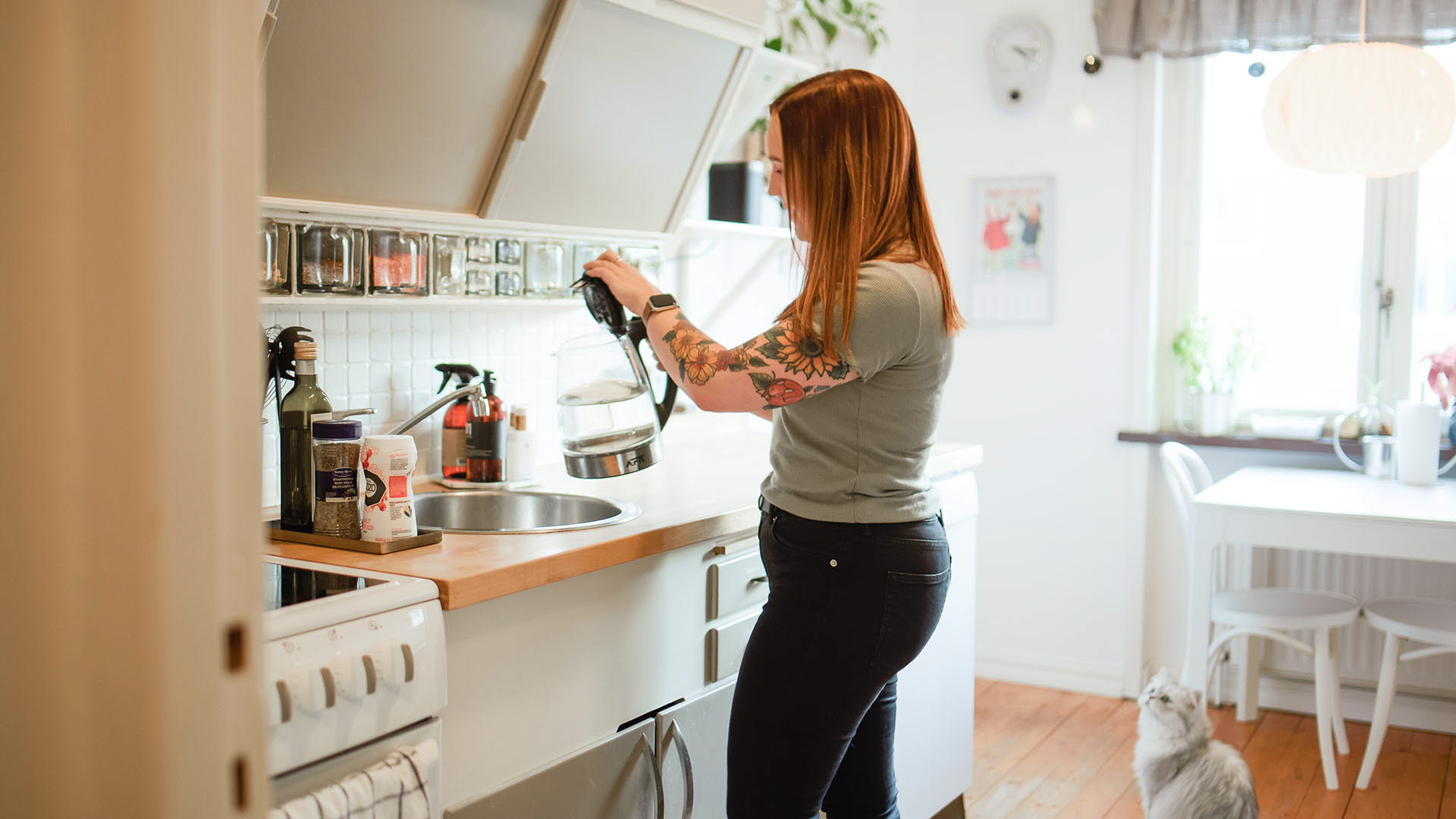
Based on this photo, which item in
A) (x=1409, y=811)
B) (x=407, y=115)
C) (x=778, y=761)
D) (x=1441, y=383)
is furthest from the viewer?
(x=1441, y=383)

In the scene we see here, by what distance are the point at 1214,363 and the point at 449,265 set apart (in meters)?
2.65

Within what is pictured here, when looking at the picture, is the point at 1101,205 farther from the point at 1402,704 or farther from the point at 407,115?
the point at 407,115

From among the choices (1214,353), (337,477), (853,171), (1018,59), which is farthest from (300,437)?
(1214,353)

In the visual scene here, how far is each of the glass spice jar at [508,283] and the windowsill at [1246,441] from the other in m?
2.28

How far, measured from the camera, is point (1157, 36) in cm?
363

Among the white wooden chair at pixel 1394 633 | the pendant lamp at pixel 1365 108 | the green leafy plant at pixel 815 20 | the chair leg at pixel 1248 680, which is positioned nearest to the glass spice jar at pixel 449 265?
the green leafy plant at pixel 815 20

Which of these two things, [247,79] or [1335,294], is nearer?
[247,79]

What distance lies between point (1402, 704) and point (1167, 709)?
1.57 meters

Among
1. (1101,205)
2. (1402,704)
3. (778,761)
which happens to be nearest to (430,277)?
(778,761)

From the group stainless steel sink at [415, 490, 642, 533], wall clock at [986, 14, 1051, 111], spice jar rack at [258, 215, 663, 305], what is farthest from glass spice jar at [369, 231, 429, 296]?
wall clock at [986, 14, 1051, 111]

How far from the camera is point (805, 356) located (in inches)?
58.2

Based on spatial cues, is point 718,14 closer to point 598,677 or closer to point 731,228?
point 731,228

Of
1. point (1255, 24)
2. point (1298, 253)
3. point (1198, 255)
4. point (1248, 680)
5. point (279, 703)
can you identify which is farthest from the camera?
point (1198, 255)

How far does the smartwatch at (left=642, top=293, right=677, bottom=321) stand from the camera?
5.53 ft
